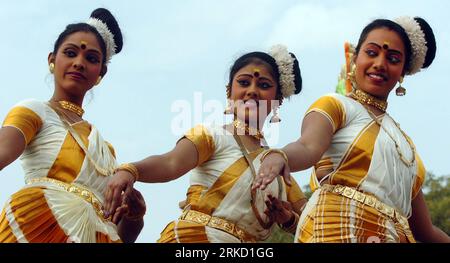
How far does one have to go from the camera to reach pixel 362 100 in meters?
5.79

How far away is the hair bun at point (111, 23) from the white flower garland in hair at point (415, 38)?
1980 mm

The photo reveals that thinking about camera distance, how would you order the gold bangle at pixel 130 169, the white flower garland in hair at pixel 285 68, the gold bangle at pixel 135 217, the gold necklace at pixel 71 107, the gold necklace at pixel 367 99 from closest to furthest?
the gold bangle at pixel 130 169 → the gold necklace at pixel 367 99 → the gold bangle at pixel 135 217 → the gold necklace at pixel 71 107 → the white flower garland in hair at pixel 285 68

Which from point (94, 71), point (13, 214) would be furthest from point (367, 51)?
point (13, 214)

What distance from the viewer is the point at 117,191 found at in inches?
200

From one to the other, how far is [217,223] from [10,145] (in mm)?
1263

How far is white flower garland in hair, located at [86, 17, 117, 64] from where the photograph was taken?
6.70 meters

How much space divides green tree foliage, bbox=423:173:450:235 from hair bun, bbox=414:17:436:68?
53.0 feet

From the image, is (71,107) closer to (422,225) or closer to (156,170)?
(156,170)

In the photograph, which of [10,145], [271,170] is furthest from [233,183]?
[271,170]

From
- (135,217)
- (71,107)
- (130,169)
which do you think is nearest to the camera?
(130,169)

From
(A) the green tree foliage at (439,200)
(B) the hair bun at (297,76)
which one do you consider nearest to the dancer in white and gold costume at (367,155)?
(B) the hair bun at (297,76)

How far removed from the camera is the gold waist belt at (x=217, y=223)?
19.6ft

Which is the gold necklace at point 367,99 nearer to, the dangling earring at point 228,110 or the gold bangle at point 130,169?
the dangling earring at point 228,110
